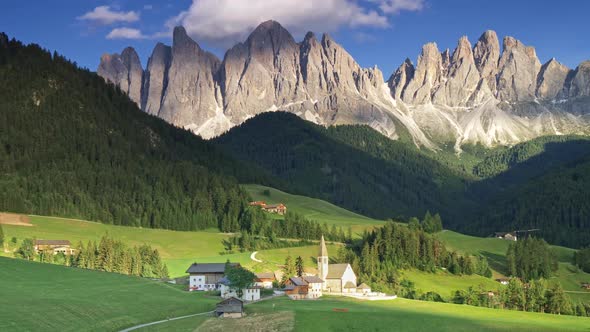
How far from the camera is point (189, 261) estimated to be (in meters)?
176

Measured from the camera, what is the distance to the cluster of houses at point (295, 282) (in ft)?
420

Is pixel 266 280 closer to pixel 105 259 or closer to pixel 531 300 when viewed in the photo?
pixel 105 259

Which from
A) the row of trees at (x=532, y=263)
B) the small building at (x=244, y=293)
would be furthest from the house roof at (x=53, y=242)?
the row of trees at (x=532, y=263)

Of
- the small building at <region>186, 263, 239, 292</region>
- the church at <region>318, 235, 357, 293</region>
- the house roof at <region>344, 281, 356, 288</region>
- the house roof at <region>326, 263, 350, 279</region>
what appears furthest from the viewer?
the house roof at <region>326, 263, 350, 279</region>

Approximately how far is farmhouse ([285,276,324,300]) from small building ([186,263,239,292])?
15.0 metres

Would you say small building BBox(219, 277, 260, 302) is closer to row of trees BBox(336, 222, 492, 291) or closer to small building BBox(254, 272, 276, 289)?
small building BBox(254, 272, 276, 289)

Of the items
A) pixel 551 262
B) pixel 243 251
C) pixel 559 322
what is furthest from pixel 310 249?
pixel 559 322

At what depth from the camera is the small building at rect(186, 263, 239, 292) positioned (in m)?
141

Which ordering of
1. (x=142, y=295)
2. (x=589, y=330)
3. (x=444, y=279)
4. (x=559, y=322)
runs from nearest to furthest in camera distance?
1. (x=589, y=330)
2. (x=559, y=322)
3. (x=142, y=295)
4. (x=444, y=279)

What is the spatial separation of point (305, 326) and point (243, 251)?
4322 inches

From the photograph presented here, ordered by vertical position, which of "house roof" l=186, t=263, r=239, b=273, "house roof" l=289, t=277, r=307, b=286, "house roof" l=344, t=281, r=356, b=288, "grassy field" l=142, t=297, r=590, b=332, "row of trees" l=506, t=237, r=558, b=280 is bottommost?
"grassy field" l=142, t=297, r=590, b=332

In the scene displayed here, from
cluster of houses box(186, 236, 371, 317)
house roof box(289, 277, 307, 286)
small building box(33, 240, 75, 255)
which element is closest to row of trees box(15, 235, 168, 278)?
small building box(33, 240, 75, 255)

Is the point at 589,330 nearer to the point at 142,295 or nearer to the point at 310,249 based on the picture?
the point at 142,295

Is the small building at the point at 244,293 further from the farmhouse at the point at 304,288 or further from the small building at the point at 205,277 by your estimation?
the small building at the point at 205,277
